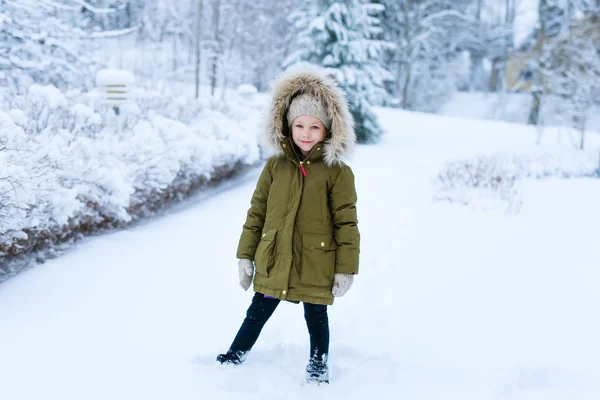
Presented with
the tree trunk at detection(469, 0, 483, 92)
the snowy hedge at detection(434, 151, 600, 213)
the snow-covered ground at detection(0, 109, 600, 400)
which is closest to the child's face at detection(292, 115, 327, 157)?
the snow-covered ground at detection(0, 109, 600, 400)

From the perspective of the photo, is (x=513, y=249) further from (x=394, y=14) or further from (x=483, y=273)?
(x=394, y=14)

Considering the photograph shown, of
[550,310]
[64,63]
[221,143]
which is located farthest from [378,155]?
[550,310]

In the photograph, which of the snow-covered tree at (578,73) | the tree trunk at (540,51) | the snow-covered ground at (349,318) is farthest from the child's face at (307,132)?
the tree trunk at (540,51)

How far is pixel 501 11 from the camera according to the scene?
35312 millimetres

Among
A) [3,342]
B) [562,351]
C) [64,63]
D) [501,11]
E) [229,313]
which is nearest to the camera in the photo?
[3,342]

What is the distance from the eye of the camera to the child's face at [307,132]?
8.14 feet

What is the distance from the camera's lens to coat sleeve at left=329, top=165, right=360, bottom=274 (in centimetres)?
241

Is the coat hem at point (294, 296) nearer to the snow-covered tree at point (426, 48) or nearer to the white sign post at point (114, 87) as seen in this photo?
the white sign post at point (114, 87)

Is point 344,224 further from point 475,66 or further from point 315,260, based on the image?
point 475,66

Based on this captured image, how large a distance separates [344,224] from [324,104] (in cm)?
60

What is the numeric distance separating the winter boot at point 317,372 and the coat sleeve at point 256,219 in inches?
25.0

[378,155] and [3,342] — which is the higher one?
[378,155]

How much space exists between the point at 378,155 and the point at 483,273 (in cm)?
751

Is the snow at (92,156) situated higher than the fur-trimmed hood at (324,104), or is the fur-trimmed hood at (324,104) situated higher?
the fur-trimmed hood at (324,104)
